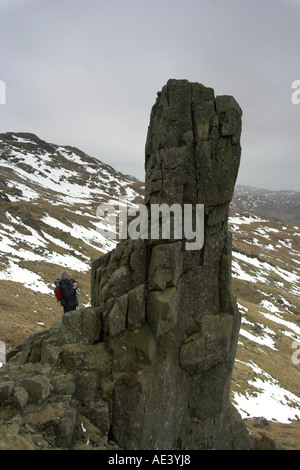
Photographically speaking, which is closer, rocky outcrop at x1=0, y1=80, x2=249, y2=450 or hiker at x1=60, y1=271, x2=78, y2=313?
rocky outcrop at x1=0, y1=80, x2=249, y2=450

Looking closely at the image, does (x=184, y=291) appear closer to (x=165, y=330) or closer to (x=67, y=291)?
(x=165, y=330)

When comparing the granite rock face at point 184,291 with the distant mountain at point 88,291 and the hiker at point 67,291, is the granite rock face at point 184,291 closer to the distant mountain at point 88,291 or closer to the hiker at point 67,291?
the hiker at point 67,291

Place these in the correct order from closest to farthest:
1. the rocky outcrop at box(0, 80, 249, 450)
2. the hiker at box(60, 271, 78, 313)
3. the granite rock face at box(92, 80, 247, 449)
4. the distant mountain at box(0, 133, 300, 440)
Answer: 1. the rocky outcrop at box(0, 80, 249, 450)
2. the granite rock face at box(92, 80, 247, 449)
3. the hiker at box(60, 271, 78, 313)
4. the distant mountain at box(0, 133, 300, 440)

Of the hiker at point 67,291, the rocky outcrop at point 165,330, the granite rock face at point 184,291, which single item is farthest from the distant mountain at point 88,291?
the granite rock face at point 184,291

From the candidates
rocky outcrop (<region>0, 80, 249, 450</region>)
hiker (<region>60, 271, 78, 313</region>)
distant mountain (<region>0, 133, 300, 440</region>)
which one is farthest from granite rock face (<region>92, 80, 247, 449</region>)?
distant mountain (<region>0, 133, 300, 440</region>)

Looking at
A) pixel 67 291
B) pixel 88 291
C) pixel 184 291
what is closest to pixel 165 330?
pixel 184 291

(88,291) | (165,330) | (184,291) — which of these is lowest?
(88,291)

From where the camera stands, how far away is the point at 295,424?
97.1 feet

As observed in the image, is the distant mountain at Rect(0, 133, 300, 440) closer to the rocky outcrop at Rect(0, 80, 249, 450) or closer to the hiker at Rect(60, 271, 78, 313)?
the hiker at Rect(60, 271, 78, 313)

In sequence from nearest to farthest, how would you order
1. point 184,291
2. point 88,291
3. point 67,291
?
point 184,291 → point 67,291 → point 88,291

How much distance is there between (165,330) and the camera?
43.1ft

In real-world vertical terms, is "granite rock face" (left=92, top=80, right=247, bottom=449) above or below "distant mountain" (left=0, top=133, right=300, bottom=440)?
above

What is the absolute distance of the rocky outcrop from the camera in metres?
12.2

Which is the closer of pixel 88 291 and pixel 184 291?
pixel 184 291
